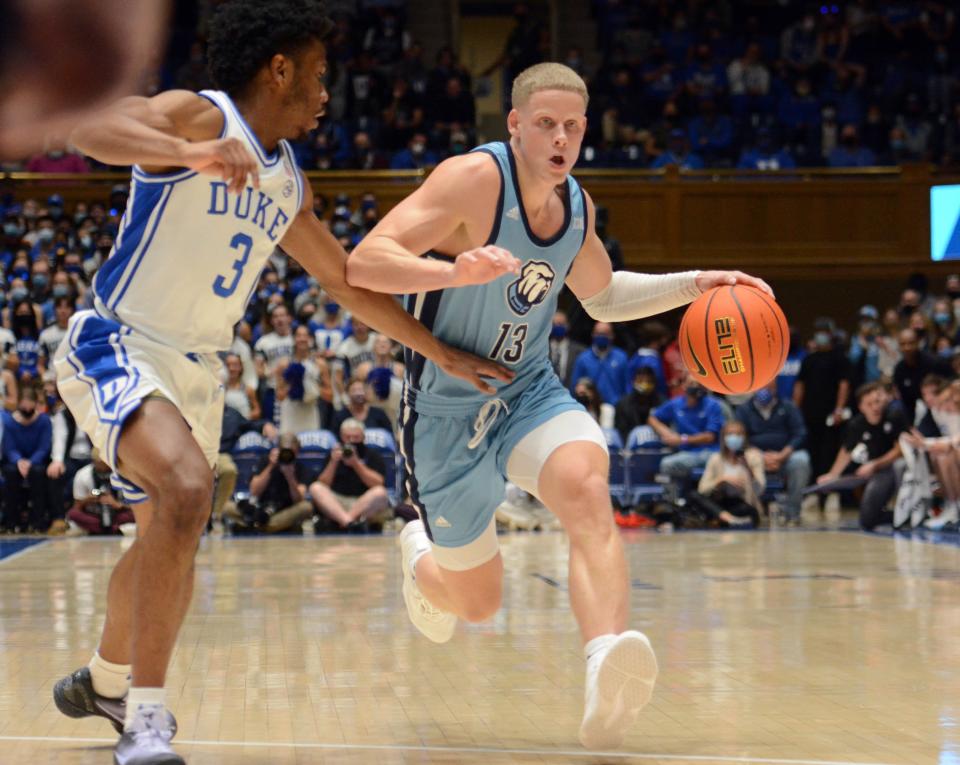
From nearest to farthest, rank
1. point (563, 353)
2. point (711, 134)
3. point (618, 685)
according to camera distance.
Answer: point (618, 685)
point (563, 353)
point (711, 134)

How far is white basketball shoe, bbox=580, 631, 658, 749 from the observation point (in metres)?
3.71

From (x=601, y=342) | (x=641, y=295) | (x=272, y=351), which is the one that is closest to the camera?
(x=641, y=295)

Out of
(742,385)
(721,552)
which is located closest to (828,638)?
(742,385)

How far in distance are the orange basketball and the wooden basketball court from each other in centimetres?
112

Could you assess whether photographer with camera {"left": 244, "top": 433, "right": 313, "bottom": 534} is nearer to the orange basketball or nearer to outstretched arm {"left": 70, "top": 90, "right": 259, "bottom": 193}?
the orange basketball

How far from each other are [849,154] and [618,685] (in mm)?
17720

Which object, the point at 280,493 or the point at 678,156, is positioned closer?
the point at 280,493

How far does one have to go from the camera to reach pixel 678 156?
65.8 feet

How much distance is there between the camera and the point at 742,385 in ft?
15.7

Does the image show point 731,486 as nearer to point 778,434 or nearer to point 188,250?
point 778,434

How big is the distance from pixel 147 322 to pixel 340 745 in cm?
135

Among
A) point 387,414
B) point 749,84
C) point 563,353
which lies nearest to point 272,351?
point 387,414

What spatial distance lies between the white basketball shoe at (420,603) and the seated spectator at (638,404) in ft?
29.8

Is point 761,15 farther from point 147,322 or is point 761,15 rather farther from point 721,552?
point 147,322
